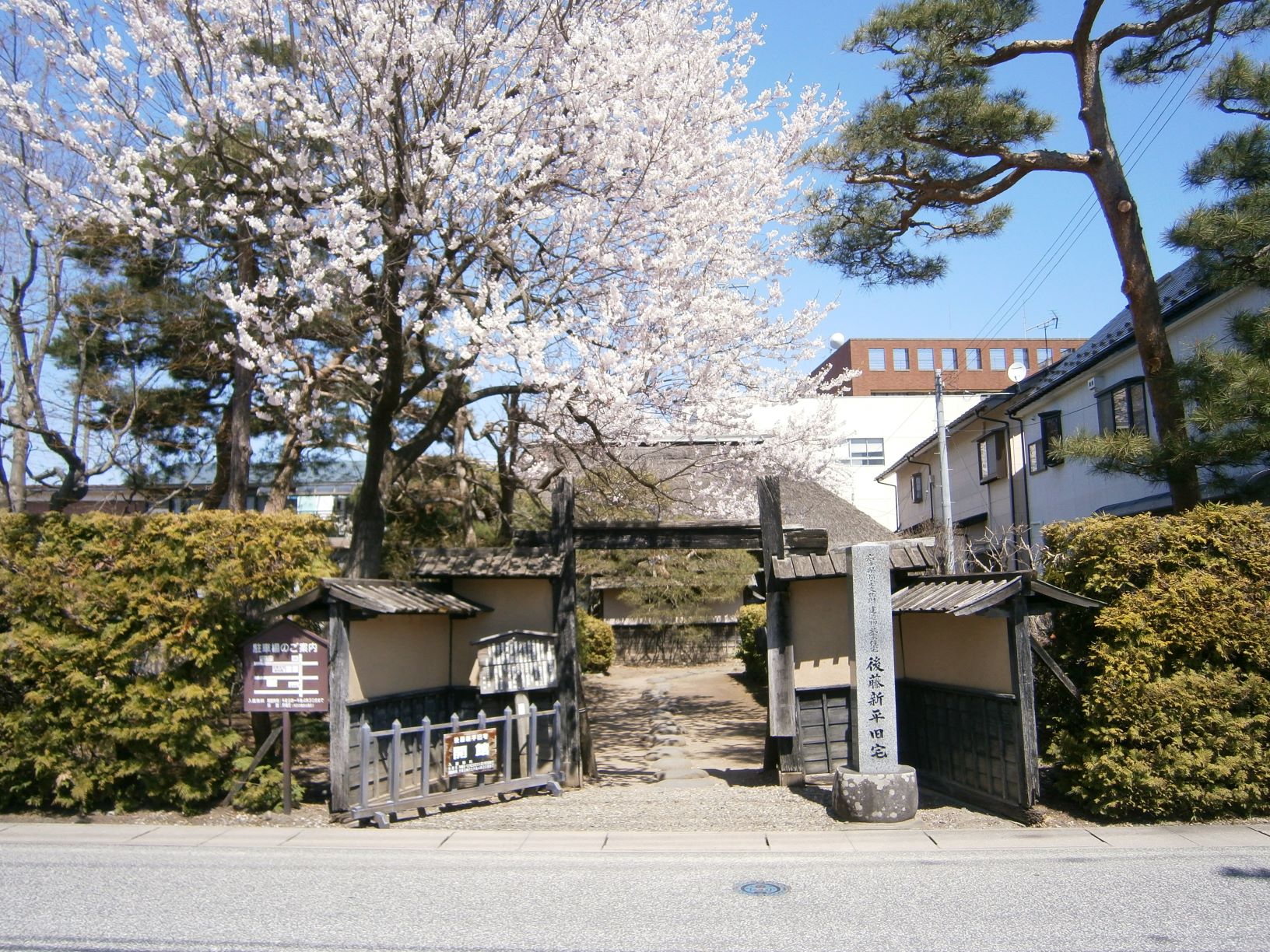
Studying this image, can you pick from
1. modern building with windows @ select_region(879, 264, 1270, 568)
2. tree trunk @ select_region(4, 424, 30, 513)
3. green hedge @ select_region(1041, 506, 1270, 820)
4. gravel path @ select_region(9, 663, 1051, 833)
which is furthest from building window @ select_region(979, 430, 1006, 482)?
tree trunk @ select_region(4, 424, 30, 513)

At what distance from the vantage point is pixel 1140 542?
9.06m

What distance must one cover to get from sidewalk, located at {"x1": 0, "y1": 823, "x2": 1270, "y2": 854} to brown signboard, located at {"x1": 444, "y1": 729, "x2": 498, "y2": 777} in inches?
31.8

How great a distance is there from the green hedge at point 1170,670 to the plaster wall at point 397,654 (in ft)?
22.5

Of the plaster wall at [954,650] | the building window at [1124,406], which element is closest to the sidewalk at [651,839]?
the plaster wall at [954,650]

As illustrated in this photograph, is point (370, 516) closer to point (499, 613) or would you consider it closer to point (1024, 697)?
point (499, 613)

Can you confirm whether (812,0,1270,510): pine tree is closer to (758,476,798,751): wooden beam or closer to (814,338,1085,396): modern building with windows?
(758,476,798,751): wooden beam

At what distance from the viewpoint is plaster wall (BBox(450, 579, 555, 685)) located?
11992 millimetres

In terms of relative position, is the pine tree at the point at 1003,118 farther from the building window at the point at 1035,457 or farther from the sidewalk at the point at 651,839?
the building window at the point at 1035,457

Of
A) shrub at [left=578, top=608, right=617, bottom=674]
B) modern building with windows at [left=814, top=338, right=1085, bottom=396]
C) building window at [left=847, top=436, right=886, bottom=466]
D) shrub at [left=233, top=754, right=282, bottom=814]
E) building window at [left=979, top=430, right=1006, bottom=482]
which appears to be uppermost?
modern building with windows at [left=814, top=338, right=1085, bottom=396]

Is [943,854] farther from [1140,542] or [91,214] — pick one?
[91,214]

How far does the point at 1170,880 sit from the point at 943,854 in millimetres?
1674

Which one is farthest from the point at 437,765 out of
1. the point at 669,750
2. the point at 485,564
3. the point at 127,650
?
the point at 669,750

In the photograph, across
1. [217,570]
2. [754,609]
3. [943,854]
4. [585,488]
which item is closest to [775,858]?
[943,854]

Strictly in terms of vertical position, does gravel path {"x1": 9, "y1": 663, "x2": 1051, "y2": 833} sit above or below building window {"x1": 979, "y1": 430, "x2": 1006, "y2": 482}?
below
